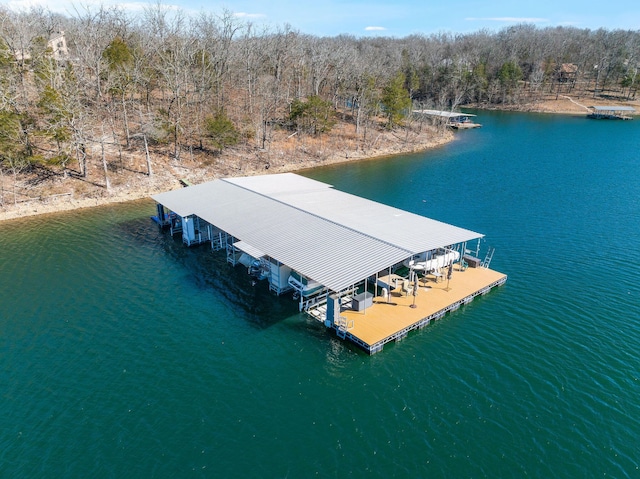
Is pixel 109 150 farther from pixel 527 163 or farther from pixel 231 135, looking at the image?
pixel 527 163

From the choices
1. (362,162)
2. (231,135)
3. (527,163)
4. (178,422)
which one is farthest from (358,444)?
(527,163)

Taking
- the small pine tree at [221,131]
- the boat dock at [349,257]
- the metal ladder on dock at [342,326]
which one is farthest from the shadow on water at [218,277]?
the small pine tree at [221,131]

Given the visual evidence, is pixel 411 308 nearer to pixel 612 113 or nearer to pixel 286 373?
pixel 286 373

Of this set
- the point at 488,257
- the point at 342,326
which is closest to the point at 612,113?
the point at 488,257

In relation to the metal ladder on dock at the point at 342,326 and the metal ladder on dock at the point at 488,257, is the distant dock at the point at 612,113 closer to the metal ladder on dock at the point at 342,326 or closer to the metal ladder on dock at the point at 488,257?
the metal ladder on dock at the point at 488,257

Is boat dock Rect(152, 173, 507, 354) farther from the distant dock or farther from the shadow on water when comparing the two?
the distant dock
